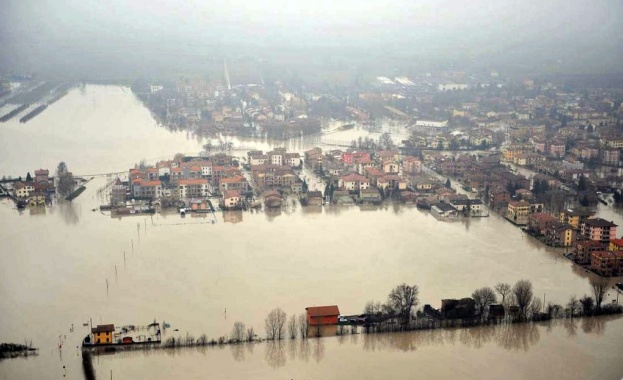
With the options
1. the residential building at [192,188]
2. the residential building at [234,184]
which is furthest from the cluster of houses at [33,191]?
Answer: the residential building at [234,184]

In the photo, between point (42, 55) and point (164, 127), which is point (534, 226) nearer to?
point (164, 127)

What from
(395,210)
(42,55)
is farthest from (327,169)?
(42,55)

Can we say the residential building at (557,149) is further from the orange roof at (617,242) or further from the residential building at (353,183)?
the orange roof at (617,242)

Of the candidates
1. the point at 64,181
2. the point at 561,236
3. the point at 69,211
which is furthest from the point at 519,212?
the point at 64,181

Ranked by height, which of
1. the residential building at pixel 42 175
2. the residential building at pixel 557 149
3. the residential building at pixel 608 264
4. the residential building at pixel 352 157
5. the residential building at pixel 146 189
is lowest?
the residential building at pixel 608 264

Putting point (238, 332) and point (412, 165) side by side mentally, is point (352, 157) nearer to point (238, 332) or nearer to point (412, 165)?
point (412, 165)

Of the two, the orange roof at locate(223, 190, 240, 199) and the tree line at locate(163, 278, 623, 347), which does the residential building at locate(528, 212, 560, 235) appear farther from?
the orange roof at locate(223, 190, 240, 199)

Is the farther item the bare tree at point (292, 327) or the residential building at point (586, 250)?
the residential building at point (586, 250)
